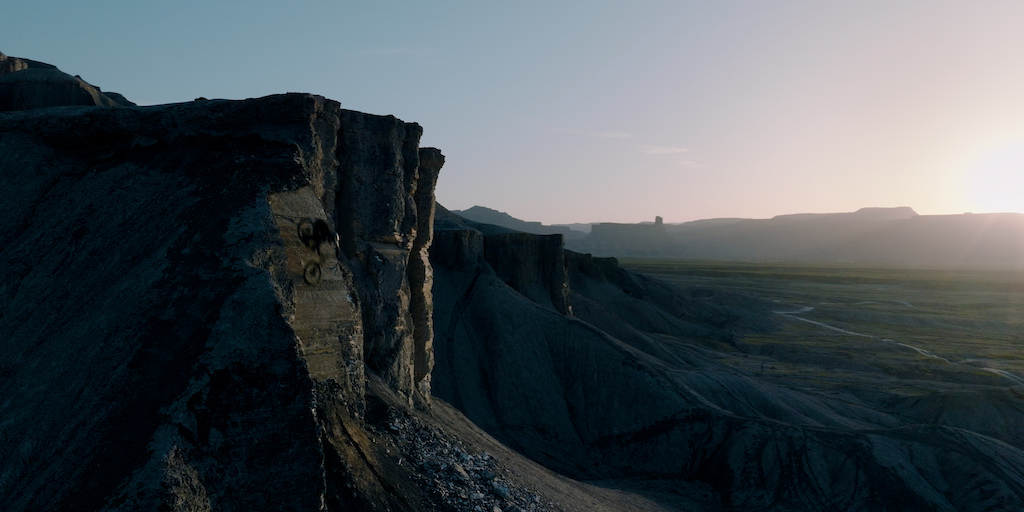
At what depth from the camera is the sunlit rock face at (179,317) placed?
664 cm

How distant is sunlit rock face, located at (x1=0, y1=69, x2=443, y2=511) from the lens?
6.64 m

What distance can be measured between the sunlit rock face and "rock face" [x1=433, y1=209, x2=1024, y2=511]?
14.5m

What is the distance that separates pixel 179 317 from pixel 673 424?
23.6 m

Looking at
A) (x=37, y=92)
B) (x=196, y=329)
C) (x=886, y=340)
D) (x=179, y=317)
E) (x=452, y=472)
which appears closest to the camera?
(x=196, y=329)

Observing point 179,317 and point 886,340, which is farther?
point 886,340

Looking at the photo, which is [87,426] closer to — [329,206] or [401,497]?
[401,497]

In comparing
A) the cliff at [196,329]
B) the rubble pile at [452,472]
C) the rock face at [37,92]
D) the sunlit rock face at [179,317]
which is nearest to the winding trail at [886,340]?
the cliff at [196,329]

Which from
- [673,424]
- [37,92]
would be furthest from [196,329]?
[673,424]

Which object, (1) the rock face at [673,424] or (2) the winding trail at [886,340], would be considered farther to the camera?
(2) the winding trail at [886,340]

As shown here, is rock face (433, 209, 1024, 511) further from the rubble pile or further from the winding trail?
the winding trail

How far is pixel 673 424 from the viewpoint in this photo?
90.3 ft

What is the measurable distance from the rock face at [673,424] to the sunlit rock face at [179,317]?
14.5 m

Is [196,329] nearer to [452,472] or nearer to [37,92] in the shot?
[452,472]

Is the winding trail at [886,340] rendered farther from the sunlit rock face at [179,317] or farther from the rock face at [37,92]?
the rock face at [37,92]
